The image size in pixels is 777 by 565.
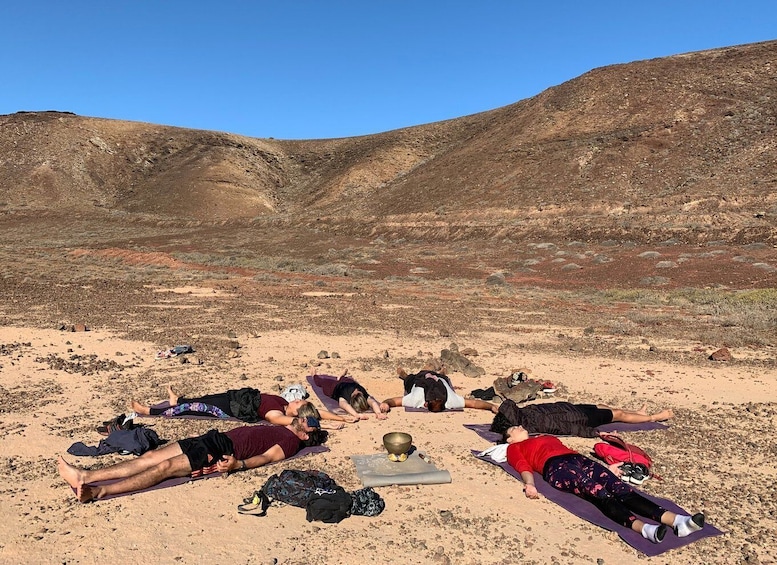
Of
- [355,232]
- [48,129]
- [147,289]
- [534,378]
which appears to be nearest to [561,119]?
[355,232]

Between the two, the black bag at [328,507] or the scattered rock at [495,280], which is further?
the scattered rock at [495,280]

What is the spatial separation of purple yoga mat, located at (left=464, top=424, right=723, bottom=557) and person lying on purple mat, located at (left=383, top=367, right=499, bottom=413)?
77.9 inches

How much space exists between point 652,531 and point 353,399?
432cm

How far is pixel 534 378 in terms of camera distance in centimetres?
998

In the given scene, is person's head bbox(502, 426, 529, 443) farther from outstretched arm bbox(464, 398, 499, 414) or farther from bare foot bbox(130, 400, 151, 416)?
bare foot bbox(130, 400, 151, 416)

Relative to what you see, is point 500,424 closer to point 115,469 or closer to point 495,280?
point 115,469

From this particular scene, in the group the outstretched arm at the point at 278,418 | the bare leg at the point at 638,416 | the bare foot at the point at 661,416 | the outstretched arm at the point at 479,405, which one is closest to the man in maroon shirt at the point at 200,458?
the outstretched arm at the point at 278,418

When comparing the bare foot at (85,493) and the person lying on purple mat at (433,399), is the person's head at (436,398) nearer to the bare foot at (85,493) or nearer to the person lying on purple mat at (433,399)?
the person lying on purple mat at (433,399)

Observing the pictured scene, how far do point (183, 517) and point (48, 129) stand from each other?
352 feet

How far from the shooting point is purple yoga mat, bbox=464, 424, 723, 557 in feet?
15.0

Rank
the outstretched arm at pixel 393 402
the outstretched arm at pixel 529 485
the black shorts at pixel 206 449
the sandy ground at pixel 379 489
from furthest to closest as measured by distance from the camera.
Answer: the outstretched arm at pixel 393 402, the black shorts at pixel 206 449, the outstretched arm at pixel 529 485, the sandy ground at pixel 379 489

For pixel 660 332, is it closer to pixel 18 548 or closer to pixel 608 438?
pixel 608 438

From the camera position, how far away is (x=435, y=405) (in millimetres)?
8055

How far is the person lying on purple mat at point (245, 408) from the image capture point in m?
7.30
